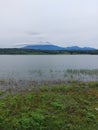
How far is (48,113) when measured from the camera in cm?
799

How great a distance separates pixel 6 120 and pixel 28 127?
1030 mm

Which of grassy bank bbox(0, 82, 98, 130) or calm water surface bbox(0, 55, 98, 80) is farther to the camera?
calm water surface bbox(0, 55, 98, 80)

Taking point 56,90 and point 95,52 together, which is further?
point 95,52

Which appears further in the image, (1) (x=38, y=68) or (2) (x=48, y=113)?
(1) (x=38, y=68)

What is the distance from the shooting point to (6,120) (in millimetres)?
7324

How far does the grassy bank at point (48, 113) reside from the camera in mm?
6953

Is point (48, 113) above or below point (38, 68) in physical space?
above

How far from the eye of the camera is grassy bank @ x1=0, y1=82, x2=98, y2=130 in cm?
695

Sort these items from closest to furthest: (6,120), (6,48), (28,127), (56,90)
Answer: (28,127) → (6,120) → (56,90) → (6,48)

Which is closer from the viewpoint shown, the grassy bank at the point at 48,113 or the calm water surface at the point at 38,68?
the grassy bank at the point at 48,113

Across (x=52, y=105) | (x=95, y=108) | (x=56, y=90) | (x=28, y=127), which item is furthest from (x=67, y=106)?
(x=56, y=90)

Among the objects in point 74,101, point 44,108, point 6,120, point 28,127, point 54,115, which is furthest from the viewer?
point 74,101

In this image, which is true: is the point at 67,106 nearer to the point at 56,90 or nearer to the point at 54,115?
the point at 54,115

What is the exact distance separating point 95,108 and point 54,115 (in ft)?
6.87
